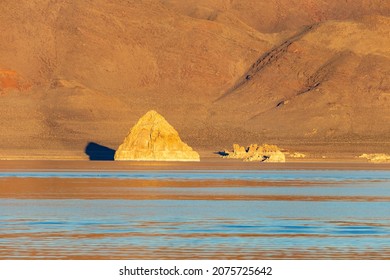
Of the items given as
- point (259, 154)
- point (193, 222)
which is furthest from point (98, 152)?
point (193, 222)

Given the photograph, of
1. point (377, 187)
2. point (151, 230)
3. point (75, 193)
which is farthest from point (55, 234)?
point (377, 187)

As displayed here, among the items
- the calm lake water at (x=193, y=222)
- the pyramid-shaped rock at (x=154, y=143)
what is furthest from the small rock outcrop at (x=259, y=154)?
the calm lake water at (x=193, y=222)

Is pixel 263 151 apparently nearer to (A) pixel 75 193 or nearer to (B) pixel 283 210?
(A) pixel 75 193

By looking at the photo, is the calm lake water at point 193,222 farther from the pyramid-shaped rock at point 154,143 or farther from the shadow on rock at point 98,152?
the shadow on rock at point 98,152

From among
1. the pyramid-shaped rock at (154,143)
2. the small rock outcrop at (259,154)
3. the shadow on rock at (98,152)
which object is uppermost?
the shadow on rock at (98,152)

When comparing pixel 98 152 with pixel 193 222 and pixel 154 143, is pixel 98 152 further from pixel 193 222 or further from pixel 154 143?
pixel 193 222

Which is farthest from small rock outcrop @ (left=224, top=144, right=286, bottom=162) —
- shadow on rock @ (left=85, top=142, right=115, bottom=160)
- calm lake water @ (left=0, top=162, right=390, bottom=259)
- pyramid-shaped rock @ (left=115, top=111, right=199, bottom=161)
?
calm lake water @ (left=0, top=162, right=390, bottom=259)
